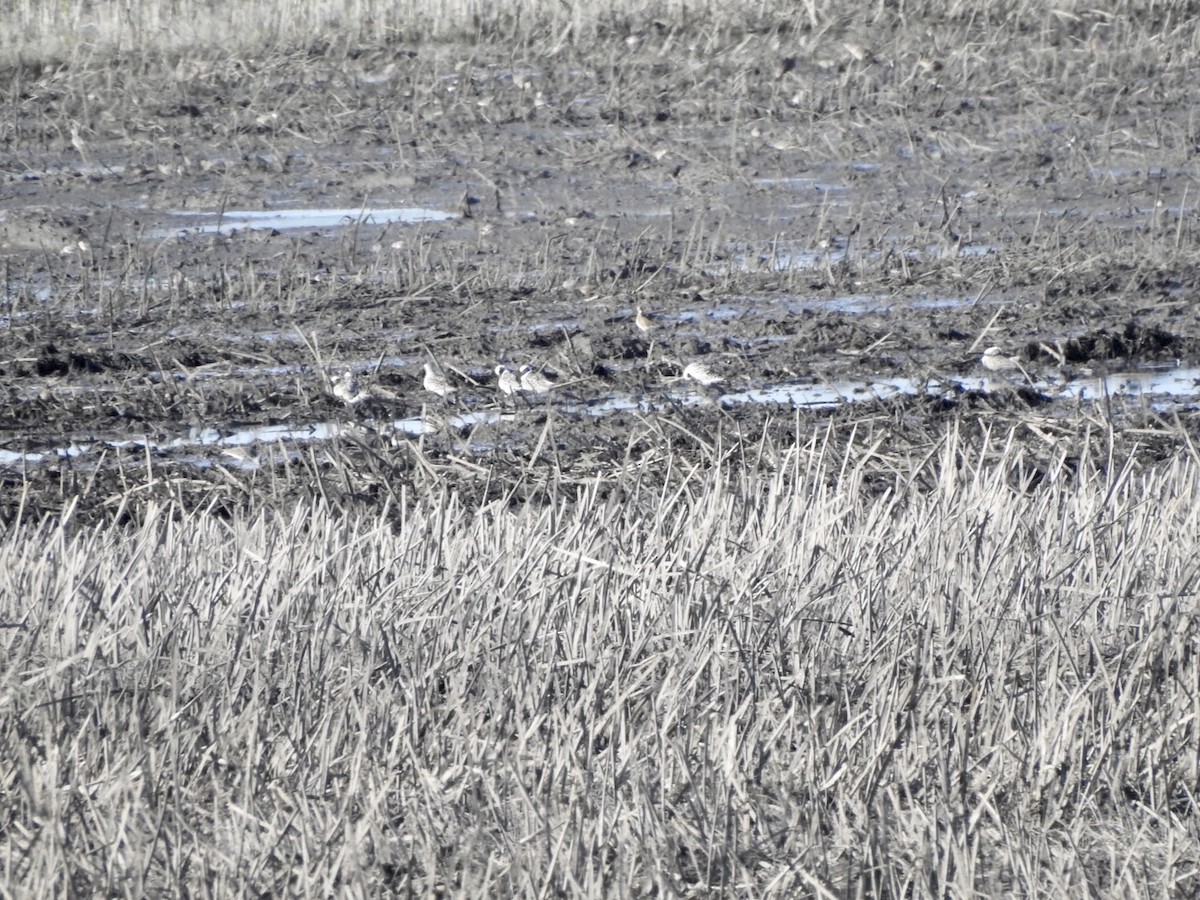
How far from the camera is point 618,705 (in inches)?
108

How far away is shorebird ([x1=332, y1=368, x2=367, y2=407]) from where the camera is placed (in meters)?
5.95

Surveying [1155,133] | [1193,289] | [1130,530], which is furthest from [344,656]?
[1155,133]

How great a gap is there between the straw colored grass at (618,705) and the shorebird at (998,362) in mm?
2531

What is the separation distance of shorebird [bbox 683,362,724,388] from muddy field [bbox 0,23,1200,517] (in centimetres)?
7

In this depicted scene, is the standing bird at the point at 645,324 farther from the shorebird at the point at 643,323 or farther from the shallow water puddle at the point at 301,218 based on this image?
the shallow water puddle at the point at 301,218

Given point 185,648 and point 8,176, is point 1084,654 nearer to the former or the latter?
point 185,648

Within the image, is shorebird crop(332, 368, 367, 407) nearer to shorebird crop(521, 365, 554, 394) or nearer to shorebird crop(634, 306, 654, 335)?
shorebird crop(521, 365, 554, 394)

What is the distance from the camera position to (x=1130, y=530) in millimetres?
3736

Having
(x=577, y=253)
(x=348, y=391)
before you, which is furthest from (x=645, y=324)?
(x=577, y=253)

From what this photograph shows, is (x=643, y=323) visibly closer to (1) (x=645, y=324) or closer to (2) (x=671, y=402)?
(1) (x=645, y=324)

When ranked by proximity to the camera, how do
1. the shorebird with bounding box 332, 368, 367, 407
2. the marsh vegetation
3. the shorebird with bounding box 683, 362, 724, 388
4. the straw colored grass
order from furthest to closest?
the shorebird with bounding box 683, 362, 724, 388, the shorebird with bounding box 332, 368, 367, 407, the marsh vegetation, the straw colored grass

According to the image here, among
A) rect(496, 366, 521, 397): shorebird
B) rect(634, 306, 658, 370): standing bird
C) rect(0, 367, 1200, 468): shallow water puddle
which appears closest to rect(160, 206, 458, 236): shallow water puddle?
rect(634, 306, 658, 370): standing bird

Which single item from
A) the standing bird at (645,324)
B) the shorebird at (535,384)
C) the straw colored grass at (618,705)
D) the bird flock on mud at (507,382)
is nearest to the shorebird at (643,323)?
the standing bird at (645,324)

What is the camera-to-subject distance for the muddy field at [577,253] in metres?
5.73
